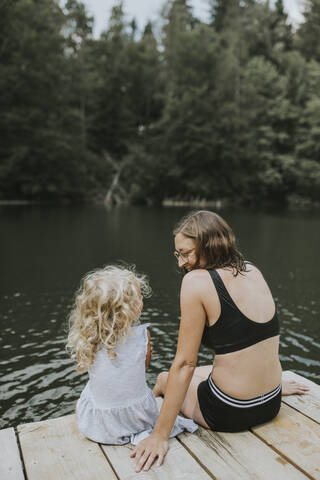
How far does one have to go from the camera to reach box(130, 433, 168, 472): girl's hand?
2.02m

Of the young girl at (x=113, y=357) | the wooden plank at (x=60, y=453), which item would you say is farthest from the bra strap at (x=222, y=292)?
the wooden plank at (x=60, y=453)

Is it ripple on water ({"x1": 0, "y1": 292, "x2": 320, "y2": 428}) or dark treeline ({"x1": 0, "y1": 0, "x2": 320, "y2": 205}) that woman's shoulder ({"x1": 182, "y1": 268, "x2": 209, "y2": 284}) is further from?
dark treeline ({"x1": 0, "y1": 0, "x2": 320, "y2": 205})

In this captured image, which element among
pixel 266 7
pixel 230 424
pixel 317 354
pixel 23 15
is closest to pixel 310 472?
pixel 230 424

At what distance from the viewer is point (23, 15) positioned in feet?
103

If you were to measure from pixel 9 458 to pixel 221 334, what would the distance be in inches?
50.8

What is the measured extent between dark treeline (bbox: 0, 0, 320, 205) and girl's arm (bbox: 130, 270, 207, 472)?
32697 millimetres

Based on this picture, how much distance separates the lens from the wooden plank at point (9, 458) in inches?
78.7

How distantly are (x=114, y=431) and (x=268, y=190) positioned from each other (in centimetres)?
4235

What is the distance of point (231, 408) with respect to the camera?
7.27 ft

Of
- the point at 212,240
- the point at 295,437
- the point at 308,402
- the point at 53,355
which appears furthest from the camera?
the point at 53,355

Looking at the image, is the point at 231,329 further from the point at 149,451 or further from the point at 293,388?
the point at 293,388

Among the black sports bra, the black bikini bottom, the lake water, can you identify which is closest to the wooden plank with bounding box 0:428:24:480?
the black bikini bottom

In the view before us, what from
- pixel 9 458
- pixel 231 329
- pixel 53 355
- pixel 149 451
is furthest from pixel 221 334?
pixel 53 355

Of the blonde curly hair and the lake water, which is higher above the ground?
the blonde curly hair
